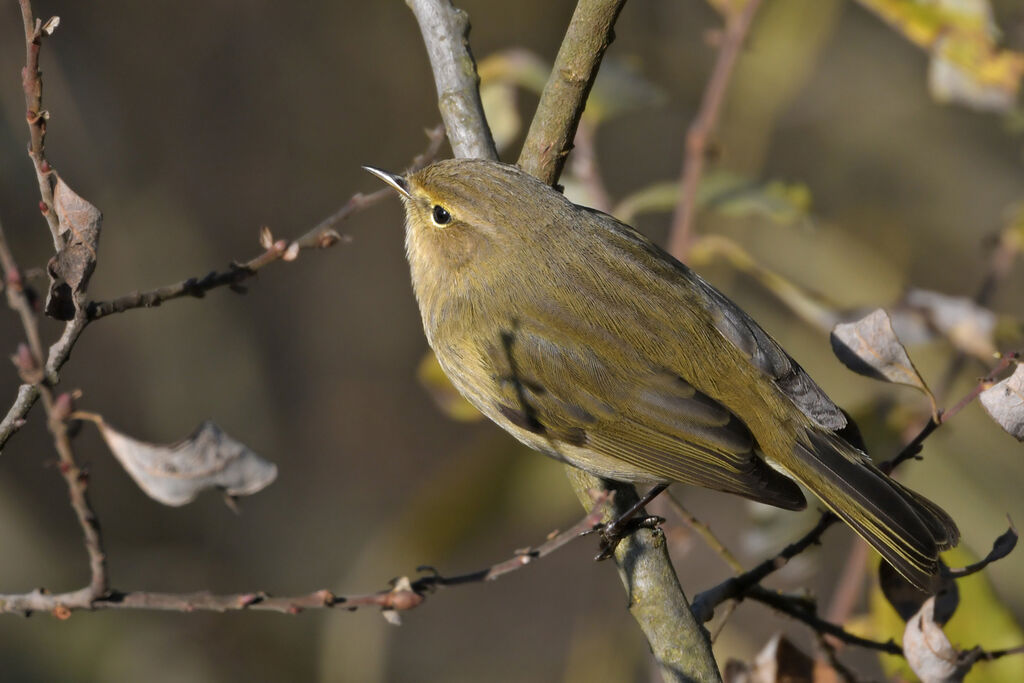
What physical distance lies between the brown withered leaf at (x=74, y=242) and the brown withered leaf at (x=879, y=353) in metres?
1.37

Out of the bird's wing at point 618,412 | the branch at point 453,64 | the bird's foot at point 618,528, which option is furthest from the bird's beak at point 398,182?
the bird's foot at point 618,528

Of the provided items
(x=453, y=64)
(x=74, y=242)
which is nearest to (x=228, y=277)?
(x=74, y=242)

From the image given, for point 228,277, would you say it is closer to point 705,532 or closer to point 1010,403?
point 705,532

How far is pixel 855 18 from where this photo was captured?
5.78 meters

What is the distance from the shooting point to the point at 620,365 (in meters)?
2.36

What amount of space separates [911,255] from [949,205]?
0.33 meters

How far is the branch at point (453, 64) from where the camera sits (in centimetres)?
228

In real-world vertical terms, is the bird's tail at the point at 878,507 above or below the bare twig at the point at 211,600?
above

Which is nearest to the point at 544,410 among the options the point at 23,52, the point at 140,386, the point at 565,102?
the point at 565,102

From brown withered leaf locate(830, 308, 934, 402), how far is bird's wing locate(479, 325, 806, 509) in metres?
0.39

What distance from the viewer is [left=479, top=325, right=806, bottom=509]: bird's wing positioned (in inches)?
90.0

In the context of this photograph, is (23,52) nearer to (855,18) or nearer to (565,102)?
(565,102)

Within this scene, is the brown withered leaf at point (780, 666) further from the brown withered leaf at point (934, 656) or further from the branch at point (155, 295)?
the branch at point (155, 295)

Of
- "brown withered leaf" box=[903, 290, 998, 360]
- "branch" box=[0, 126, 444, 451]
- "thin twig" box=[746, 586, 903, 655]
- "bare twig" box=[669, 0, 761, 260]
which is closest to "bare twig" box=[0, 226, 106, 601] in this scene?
"branch" box=[0, 126, 444, 451]
